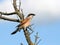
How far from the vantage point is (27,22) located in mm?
4516

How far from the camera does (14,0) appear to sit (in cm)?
462

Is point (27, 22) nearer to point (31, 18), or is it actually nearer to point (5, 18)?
point (31, 18)

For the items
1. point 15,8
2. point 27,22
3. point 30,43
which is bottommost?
point 30,43

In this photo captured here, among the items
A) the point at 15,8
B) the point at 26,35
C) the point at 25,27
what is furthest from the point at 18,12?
the point at 26,35

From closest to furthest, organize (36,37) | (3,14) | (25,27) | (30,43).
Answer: (30,43)
(25,27)
(3,14)
(36,37)

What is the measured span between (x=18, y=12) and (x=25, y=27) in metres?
0.46

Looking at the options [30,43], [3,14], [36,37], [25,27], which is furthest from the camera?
[36,37]

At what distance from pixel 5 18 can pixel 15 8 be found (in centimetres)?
41

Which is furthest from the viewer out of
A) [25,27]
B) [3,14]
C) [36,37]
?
[36,37]

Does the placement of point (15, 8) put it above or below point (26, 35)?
above

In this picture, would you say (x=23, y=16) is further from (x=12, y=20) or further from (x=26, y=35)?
(x=26, y=35)

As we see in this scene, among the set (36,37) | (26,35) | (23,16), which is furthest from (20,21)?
(36,37)

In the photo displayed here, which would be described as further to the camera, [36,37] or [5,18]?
[36,37]

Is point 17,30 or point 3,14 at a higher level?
point 3,14
